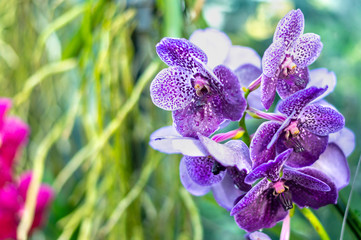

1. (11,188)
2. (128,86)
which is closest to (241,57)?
(128,86)

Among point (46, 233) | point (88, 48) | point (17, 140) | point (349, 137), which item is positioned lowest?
→ point (46, 233)

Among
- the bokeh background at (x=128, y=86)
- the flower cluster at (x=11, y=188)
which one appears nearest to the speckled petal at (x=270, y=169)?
the bokeh background at (x=128, y=86)

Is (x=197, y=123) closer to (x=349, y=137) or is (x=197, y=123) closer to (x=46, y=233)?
(x=349, y=137)

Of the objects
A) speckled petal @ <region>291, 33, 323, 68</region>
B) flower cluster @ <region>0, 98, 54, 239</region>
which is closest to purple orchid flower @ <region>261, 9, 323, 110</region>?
speckled petal @ <region>291, 33, 323, 68</region>

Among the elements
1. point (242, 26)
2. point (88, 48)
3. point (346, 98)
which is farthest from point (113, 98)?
point (346, 98)

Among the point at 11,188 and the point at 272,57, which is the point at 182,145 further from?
the point at 11,188

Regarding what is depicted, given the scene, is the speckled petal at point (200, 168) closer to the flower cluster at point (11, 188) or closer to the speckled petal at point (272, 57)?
the speckled petal at point (272, 57)

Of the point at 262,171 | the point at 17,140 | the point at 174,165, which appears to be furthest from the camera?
the point at 17,140
